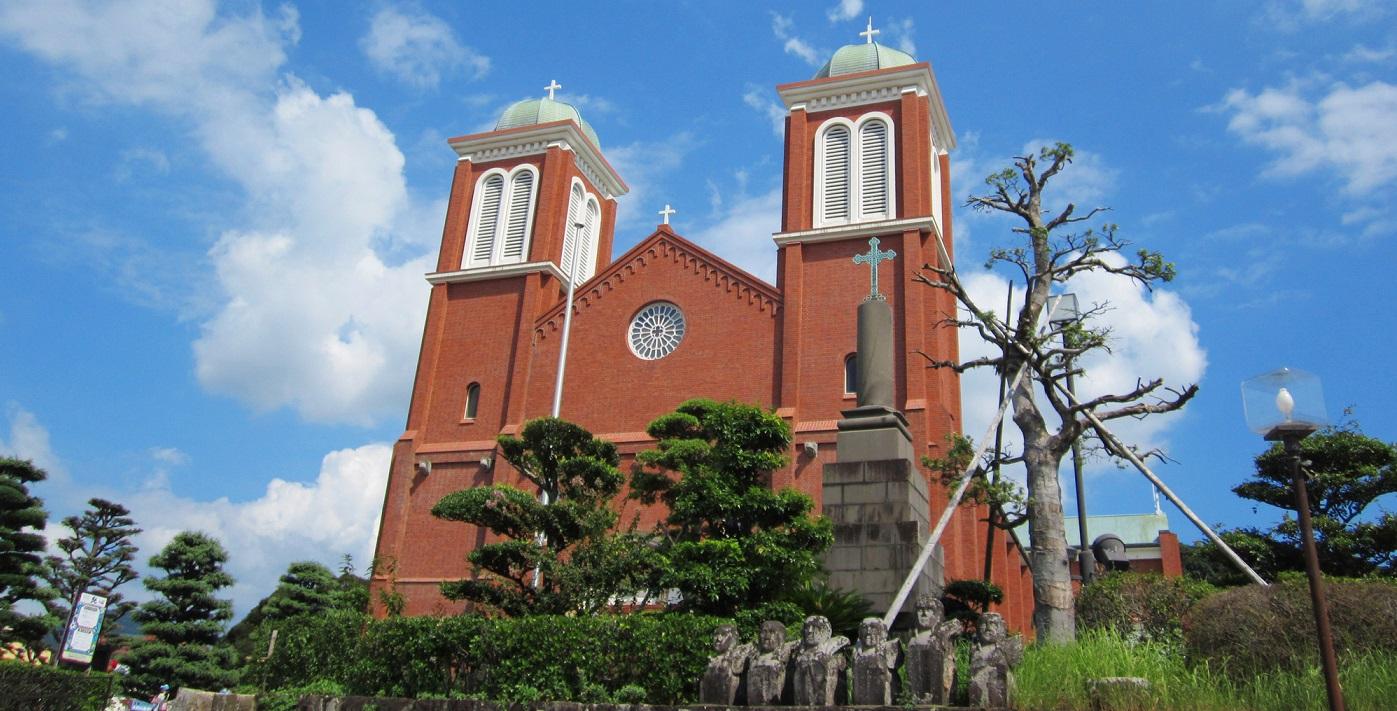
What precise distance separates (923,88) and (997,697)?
2148 centimetres

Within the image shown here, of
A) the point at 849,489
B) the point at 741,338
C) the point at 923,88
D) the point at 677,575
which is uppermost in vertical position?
the point at 923,88

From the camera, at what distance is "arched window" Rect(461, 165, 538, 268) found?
29953 mm

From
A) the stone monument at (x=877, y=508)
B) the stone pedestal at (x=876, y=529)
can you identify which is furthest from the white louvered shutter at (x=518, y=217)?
the stone pedestal at (x=876, y=529)

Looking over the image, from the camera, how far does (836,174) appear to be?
89.9 ft

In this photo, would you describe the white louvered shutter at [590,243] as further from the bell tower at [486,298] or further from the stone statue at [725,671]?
the stone statue at [725,671]

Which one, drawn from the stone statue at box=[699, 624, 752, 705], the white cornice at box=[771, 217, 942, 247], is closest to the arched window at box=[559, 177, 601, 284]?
the white cornice at box=[771, 217, 942, 247]

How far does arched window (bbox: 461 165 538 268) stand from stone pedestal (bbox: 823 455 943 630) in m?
17.3

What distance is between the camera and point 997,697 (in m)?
8.76

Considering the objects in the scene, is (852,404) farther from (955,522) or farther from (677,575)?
(677,575)

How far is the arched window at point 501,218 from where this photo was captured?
30.0 m

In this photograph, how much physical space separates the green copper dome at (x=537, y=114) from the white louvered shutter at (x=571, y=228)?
2118mm

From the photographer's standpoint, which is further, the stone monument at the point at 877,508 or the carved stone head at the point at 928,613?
the stone monument at the point at 877,508

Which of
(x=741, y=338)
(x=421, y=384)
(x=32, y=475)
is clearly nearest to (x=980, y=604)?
(x=741, y=338)

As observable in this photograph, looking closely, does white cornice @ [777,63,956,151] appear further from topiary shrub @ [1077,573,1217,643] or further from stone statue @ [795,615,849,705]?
stone statue @ [795,615,849,705]
